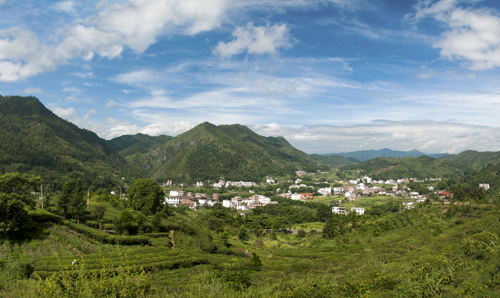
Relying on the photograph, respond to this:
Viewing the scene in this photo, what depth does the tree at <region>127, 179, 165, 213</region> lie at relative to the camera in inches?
1736

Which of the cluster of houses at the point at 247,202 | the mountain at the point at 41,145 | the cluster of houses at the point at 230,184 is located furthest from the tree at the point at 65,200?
the cluster of houses at the point at 230,184

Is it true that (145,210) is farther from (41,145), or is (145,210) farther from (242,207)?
(41,145)

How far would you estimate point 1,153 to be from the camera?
103 meters

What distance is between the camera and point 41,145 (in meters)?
130

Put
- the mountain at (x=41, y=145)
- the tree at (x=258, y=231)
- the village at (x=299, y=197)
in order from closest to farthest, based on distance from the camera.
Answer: the tree at (x=258, y=231) < the village at (x=299, y=197) < the mountain at (x=41, y=145)

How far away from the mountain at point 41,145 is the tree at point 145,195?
64.9 metres

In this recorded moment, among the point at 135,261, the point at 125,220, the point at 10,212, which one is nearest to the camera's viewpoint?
the point at 135,261

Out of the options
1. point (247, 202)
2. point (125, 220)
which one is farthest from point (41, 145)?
point (125, 220)

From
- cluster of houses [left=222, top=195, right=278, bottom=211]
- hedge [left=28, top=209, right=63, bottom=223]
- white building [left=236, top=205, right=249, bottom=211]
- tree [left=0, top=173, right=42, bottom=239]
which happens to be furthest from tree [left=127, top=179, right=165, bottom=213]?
cluster of houses [left=222, top=195, right=278, bottom=211]

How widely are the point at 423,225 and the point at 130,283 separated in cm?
3598

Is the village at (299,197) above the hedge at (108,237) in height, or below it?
below

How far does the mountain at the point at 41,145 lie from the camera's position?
101500mm

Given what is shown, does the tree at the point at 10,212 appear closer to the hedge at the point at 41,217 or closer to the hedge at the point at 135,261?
the hedge at the point at 41,217

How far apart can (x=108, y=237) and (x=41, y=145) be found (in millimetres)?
136230
